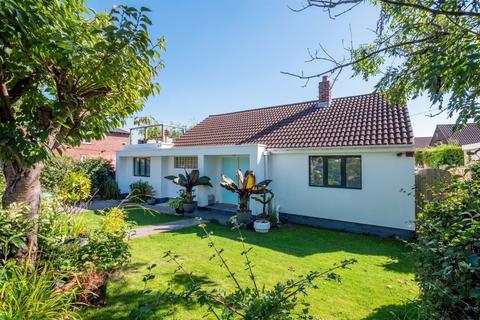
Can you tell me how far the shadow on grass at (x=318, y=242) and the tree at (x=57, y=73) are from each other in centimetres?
690

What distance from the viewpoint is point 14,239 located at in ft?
13.1

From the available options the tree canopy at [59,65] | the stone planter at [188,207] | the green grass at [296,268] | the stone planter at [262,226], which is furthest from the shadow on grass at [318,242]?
the tree canopy at [59,65]

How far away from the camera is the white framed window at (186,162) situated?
58.0 ft

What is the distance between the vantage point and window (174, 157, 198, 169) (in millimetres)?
17684

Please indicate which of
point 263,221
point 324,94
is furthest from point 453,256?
point 324,94

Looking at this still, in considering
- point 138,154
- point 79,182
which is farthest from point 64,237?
point 138,154

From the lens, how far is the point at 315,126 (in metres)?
14.7

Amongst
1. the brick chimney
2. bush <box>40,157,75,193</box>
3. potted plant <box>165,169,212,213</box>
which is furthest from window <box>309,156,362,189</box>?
bush <box>40,157,75,193</box>

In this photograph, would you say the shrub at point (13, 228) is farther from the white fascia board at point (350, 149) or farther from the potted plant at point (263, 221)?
the white fascia board at point (350, 149)

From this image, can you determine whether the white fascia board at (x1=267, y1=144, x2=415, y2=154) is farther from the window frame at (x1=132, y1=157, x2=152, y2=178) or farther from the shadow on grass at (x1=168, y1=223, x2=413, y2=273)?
the window frame at (x1=132, y1=157, x2=152, y2=178)

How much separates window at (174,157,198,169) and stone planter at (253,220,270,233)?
7.47 metres

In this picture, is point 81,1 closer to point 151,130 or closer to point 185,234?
point 185,234

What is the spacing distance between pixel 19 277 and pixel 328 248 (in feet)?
27.8

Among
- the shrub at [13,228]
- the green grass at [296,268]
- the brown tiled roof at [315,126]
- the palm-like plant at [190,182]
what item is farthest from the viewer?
the palm-like plant at [190,182]
